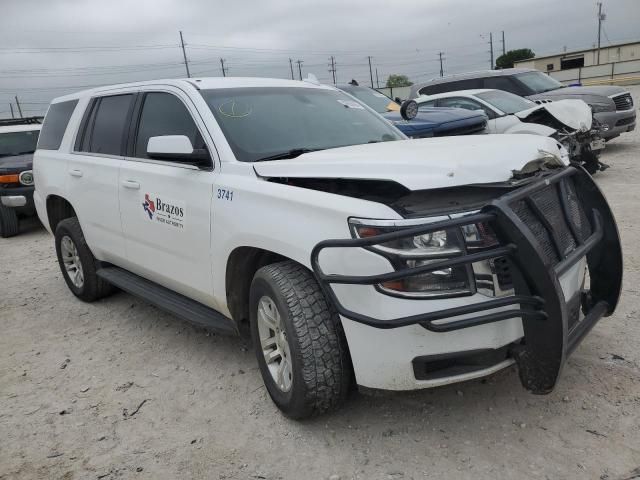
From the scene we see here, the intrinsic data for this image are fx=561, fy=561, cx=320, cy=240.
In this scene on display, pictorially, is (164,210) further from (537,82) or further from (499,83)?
(537,82)

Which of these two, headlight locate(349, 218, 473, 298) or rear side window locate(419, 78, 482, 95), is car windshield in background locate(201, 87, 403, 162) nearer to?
headlight locate(349, 218, 473, 298)

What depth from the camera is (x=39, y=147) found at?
19.2ft

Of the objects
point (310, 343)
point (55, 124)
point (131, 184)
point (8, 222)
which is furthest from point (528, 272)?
point (8, 222)

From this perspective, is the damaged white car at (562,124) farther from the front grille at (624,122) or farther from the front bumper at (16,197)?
the front bumper at (16,197)

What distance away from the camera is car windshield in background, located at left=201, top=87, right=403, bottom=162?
137 inches

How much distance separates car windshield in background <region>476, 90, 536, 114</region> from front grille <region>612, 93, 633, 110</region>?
204 cm

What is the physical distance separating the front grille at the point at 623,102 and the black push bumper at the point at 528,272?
32.1ft

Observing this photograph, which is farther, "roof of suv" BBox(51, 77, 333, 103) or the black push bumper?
"roof of suv" BBox(51, 77, 333, 103)

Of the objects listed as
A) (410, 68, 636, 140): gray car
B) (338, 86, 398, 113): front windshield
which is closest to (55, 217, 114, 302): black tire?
(338, 86, 398, 113): front windshield

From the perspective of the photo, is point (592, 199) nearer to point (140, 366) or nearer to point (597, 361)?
point (597, 361)

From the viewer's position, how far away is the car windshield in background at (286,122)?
11.4 ft

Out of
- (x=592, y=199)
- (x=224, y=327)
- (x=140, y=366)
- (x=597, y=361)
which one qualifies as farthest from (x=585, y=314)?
(x=140, y=366)

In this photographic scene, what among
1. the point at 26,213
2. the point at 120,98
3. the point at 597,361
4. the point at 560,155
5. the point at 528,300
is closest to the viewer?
the point at 528,300

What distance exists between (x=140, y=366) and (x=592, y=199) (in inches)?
122
